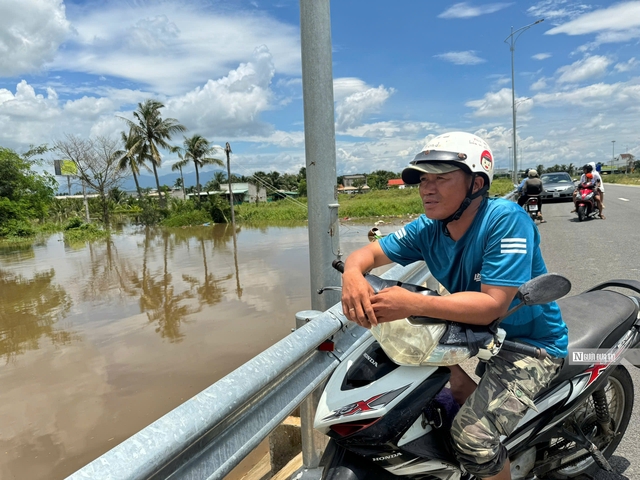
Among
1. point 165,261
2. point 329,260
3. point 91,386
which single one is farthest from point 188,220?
point 329,260

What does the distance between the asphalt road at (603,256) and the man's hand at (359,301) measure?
57.9 inches

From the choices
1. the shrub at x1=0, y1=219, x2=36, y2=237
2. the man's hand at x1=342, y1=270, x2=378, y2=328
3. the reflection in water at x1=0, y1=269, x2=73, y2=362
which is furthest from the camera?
the shrub at x1=0, y1=219, x2=36, y2=237

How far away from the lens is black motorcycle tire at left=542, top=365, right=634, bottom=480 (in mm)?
2496

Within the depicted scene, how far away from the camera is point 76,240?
31859 mm

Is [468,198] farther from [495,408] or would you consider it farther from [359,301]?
[495,408]

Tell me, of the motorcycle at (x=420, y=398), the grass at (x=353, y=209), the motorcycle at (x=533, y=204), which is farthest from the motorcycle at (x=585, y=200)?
the grass at (x=353, y=209)

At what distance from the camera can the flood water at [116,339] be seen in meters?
5.98

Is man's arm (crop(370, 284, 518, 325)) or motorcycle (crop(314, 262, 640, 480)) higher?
man's arm (crop(370, 284, 518, 325))

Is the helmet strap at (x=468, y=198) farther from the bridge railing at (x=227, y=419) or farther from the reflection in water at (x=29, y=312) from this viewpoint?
the reflection in water at (x=29, y=312)

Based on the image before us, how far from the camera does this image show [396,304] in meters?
1.60

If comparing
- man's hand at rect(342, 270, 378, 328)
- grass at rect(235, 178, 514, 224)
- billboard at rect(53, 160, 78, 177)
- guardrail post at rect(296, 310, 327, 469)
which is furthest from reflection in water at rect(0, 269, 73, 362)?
billboard at rect(53, 160, 78, 177)

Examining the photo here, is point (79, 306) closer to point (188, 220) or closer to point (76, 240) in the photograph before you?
point (76, 240)

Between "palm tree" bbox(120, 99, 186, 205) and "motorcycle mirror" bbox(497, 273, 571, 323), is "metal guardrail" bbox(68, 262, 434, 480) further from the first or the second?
"palm tree" bbox(120, 99, 186, 205)

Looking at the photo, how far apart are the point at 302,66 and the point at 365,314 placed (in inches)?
64.1
